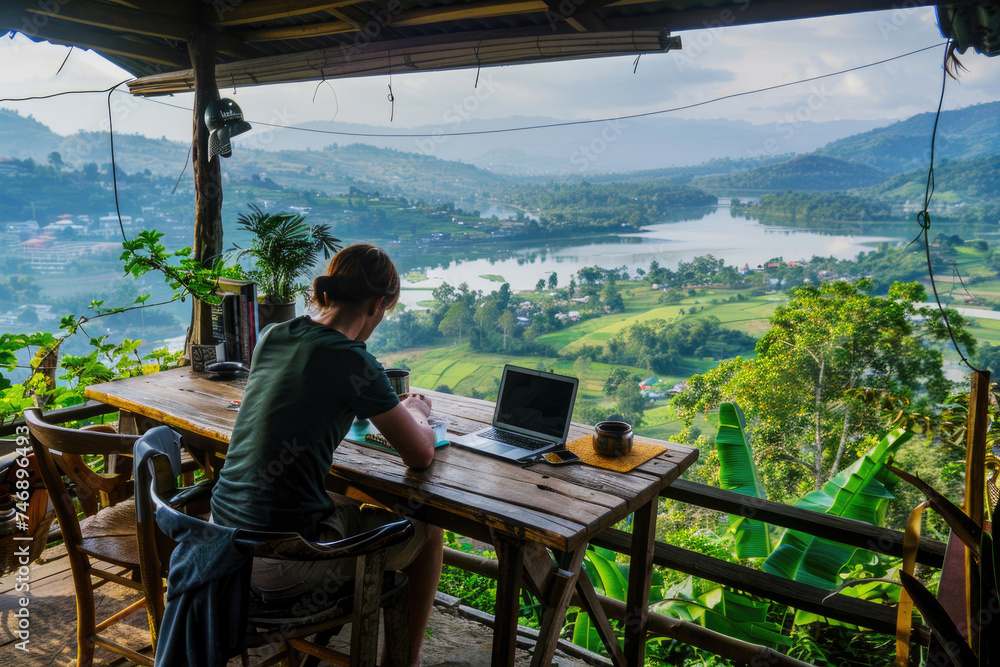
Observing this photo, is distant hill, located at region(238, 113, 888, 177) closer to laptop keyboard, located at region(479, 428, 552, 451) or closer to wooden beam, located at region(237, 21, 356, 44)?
wooden beam, located at region(237, 21, 356, 44)

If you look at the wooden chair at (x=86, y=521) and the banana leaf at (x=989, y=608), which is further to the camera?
the wooden chair at (x=86, y=521)

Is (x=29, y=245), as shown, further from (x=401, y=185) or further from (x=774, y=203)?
(x=774, y=203)

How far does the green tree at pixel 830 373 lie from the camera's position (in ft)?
Result: 28.3

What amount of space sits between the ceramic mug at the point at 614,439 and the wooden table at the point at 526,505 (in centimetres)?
9

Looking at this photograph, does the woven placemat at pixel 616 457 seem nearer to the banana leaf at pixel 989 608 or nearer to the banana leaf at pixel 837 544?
the banana leaf at pixel 989 608

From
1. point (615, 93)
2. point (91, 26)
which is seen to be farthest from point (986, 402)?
point (615, 93)

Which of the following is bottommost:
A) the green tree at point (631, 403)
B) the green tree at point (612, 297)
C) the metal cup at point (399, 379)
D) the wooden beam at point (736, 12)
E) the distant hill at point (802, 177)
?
the green tree at point (631, 403)

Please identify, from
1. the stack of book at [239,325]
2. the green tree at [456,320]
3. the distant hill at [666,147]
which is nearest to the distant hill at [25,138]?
the distant hill at [666,147]

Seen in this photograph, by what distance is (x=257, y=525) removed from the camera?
1482 millimetres

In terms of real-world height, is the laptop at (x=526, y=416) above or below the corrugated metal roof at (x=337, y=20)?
below

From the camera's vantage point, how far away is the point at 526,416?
1.98 metres

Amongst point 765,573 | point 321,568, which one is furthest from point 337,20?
point 765,573

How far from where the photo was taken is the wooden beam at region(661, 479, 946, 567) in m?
1.80

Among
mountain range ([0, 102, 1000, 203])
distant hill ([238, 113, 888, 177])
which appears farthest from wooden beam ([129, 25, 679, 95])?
distant hill ([238, 113, 888, 177])
